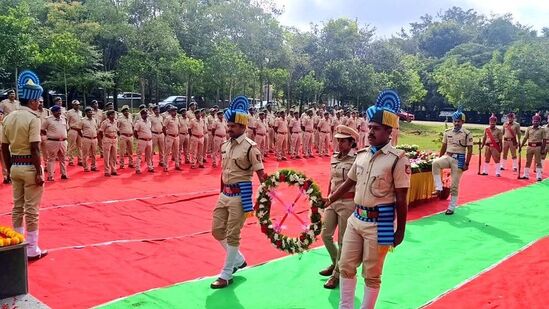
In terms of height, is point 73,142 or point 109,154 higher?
point 73,142

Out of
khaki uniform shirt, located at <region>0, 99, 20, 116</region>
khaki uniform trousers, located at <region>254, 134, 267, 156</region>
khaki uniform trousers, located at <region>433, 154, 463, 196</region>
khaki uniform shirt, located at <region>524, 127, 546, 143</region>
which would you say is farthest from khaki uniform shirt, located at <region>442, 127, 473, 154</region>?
khaki uniform shirt, located at <region>0, 99, 20, 116</region>

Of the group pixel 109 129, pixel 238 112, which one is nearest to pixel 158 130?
pixel 109 129

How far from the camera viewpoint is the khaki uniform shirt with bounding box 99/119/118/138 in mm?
12195

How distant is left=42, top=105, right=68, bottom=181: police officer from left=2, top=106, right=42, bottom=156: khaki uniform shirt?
17.6 ft

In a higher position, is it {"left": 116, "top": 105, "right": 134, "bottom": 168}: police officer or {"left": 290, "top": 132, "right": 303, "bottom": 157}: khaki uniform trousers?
{"left": 116, "top": 105, "right": 134, "bottom": 168}: police officer

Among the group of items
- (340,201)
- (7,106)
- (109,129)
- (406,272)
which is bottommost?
(406,272)

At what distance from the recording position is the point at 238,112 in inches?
206

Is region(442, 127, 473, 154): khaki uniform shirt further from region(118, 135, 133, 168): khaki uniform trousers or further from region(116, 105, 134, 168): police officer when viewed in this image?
region(118, 135, 133, 168): khaki uniform trousers

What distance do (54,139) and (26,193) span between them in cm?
569

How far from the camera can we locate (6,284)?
15.1ft

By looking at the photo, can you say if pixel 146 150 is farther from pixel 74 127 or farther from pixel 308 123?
pixel 308 123

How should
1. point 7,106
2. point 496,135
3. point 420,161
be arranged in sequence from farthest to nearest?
1. point 496,135
2. point 7,106
3. point 420,161

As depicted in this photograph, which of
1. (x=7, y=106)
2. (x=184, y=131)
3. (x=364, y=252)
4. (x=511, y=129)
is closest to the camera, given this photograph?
(x=364, y=252)

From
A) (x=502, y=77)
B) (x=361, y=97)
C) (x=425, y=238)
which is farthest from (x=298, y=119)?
(x=502, y=77)
